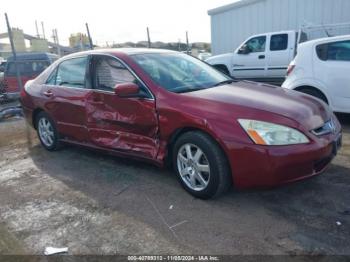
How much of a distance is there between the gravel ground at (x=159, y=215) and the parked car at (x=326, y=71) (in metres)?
1.71

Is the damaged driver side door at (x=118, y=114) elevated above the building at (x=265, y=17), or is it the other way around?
the building at (x=265, y=17)

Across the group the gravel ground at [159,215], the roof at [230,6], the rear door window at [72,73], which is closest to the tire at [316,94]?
the gravel ground at [159,215]

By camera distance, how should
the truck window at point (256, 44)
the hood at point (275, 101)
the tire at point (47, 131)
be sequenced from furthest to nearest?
the truck window at point (256, 44) < the tire at point (47, 131) < the hood at point (275, 101)

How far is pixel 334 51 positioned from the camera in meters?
6.23

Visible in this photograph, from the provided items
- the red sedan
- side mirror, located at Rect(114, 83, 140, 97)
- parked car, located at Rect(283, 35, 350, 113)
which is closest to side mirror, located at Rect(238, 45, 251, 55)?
parked car, located at Rect(283, 35, 350, 113)

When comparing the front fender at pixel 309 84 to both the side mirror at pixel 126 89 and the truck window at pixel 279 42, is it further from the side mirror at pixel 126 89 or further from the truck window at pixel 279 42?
the truck window at pixel 279 42

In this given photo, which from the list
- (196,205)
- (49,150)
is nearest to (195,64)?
(196,205)

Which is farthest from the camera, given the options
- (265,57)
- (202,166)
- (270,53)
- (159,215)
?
(265,57)

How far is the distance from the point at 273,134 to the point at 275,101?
560mm

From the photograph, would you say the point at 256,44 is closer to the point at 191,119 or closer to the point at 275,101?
the point at 275,101

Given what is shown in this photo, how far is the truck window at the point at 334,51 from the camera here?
6105 mm

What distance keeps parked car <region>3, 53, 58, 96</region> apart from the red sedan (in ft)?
25.9

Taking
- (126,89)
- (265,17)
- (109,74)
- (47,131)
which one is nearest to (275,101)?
(126,89)

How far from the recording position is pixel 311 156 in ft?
10.6
